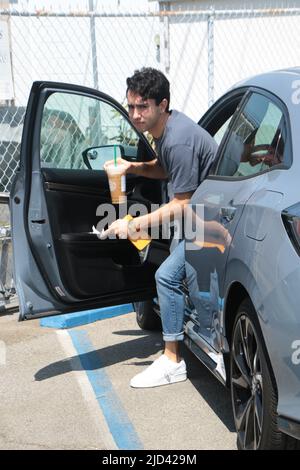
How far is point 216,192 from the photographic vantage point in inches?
135

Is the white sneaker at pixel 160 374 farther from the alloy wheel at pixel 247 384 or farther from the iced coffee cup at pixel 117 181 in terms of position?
the iced coffee cup at pixel 117 181

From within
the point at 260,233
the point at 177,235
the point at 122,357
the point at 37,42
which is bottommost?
the point at 122,357

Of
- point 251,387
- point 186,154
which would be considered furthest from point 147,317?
point 251,387

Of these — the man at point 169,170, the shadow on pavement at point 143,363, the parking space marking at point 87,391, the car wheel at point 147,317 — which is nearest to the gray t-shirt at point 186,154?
the man at point 169,170

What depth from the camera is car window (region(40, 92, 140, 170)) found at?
4.79 meters

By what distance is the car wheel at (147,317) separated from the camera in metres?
5.11

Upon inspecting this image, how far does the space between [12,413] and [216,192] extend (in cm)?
174

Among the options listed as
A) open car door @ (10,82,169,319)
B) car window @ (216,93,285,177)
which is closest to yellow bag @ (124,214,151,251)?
open car door @ (10,82,169,319)

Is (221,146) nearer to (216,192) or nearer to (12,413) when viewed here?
(216,192)

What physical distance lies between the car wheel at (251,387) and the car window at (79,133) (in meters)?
1.95

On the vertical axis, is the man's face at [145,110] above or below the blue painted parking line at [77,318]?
above

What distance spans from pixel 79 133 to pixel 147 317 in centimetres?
242

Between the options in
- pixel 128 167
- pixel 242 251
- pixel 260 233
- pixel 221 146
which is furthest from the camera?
pixel 128 167
